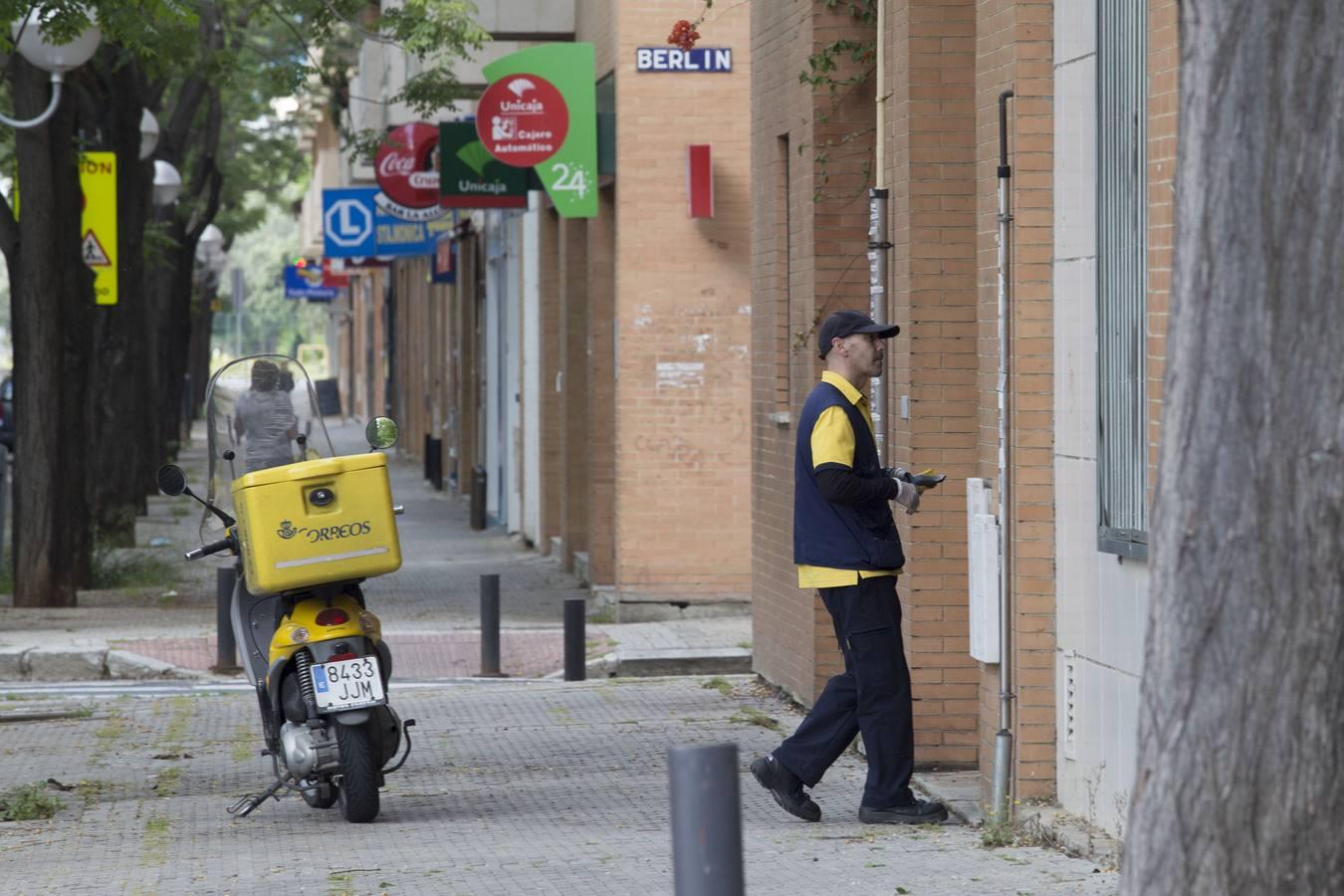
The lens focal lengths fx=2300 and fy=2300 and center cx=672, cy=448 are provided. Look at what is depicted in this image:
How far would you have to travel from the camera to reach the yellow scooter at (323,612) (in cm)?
859

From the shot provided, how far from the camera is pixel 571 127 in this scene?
57.7 ft

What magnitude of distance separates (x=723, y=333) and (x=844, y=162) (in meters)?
5.93

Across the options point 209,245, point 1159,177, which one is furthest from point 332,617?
point 209,245

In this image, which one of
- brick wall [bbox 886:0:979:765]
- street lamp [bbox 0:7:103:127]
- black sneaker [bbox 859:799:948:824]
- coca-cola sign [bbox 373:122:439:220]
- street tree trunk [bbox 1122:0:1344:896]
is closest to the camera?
street tree trunk [bbox 1122:0:1344:896]

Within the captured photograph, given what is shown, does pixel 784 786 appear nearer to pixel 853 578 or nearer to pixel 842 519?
pixel 853 578

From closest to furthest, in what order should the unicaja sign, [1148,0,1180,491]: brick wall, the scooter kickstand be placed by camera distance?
[1148,0,1180,491]: brick wall → the scooter kickstand → the unicaja sign

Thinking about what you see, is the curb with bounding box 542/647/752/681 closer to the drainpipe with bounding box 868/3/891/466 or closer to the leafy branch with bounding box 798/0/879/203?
the leafy branch with bounding box 798/0/879/203

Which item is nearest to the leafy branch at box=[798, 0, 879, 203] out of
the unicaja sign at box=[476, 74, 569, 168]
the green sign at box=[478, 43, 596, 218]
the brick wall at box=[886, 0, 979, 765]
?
the brick wall at box=[886, 0, 979, 765]

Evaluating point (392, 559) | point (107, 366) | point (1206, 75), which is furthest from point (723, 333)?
point (1206, 75)

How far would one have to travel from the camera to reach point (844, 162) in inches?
444

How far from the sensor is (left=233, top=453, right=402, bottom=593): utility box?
859cm

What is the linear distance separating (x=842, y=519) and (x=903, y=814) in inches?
44.5

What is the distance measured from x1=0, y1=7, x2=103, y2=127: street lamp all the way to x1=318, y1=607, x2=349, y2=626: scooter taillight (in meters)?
8.87

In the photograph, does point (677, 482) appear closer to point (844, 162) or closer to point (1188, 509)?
point (844, 162)
